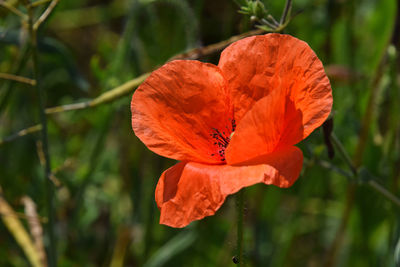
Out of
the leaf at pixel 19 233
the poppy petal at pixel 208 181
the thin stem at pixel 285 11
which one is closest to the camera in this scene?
the poppy petal at pixel 208 181

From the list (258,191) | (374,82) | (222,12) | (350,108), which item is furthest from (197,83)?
(222,12)

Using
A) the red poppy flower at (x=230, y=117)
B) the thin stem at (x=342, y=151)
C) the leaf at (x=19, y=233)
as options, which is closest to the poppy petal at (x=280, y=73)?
the red poppy flower at (x=230, y=117)

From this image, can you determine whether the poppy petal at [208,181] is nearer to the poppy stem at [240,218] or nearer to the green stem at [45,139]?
the poppy stem at [240,218]

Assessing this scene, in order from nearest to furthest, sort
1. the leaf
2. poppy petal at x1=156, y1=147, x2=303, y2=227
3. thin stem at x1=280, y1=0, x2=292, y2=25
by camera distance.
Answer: poppy petal at x1=156, y1=147, x2=303, y2=227 → thin stem at x1=280, y1=0, x2=292, y2=25 → the leaf

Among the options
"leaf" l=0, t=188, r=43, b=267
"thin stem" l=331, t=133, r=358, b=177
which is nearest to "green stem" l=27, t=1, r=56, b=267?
"leaf" l=0, t=188, r=43, b=267

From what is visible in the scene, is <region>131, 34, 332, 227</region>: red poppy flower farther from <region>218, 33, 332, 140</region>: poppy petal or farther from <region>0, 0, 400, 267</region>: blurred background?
<region>0, 0, 400, 267</region>: blurred background

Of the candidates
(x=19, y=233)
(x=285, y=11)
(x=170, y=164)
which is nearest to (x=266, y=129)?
(x=285, y=11)
